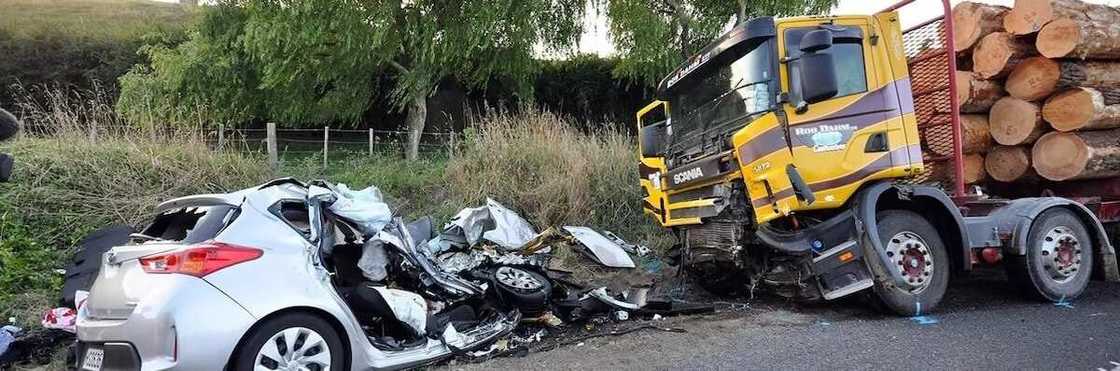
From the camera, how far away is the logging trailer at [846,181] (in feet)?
16.6

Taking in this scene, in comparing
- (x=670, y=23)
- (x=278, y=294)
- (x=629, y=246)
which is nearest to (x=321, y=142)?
(x=629, y=246)

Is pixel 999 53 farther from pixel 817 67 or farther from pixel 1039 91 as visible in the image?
pixel 817 67

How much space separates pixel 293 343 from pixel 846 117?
4161 millimetres

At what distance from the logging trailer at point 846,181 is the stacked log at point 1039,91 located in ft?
2.74

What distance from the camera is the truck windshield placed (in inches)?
204

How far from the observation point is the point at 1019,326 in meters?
5.16

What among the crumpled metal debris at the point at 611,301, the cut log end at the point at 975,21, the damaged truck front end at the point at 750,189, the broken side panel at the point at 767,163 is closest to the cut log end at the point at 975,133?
the cut log end at the point at 975,21

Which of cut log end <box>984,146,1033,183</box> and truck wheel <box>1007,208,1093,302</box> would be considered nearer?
truck wheel <box>1007,208,1093,302</box>

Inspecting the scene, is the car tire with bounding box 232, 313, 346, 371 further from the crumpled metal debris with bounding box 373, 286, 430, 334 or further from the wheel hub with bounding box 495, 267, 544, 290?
the wheel hub with bounding box 495, 267, 544, 290

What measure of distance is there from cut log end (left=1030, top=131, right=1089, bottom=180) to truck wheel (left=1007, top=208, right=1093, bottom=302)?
0.67 m

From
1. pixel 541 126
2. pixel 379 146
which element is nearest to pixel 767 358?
pixel 541 126

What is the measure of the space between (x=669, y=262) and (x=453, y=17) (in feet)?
25.7

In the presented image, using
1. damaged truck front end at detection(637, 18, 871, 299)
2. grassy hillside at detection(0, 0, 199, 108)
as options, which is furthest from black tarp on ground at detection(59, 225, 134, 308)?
grassy hillside at detection(0, 0, 199, 108)

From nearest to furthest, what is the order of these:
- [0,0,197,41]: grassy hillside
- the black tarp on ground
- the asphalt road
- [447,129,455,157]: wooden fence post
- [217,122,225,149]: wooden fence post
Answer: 1. the asphalt road
2. the black tarp on ground
3. [217,122,225,149]: wooden fence post
4. [447,129,455,157]: wooden fence post
5. [0,0,197,41]: grassy hillside
